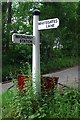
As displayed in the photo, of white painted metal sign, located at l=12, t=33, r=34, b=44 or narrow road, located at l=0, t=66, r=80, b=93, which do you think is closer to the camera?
white painted metal sign, located at l=12, t=33, r=34, b=44

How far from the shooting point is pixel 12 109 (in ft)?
17.7

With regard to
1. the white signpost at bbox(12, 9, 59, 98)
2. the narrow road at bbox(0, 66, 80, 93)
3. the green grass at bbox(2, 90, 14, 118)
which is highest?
the white signpost at bbox(12, 9, 59, 98)

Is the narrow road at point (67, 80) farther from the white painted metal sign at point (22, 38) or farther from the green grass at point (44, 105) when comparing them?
the white painted metal sign at point (22, 38)

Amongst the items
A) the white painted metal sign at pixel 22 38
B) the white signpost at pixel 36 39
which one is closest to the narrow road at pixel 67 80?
the white signpost at pixel 36 39

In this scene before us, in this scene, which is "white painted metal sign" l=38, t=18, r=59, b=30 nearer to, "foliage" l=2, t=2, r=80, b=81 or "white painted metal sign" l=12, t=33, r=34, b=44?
"white painted metal sign" l=12, t=33, r=34, b=44

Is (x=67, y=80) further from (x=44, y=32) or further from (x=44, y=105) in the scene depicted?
(x=44, y=32)

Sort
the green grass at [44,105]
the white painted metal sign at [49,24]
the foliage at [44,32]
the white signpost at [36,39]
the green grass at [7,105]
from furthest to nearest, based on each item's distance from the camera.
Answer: the foliage at [44,32] → the white painted metal sign at [49,24] → the white signpost at [36,39] → the green grass at [7,105] → the green grass at [44,105]

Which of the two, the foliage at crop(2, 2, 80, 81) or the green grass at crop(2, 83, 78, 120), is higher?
the foliage at crop(2, 2, 80, 81)

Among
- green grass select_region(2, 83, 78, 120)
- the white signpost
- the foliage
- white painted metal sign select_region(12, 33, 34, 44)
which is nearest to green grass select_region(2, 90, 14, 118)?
green grass select_region(2, 83, 78, 120)

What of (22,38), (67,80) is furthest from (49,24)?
(67,80)

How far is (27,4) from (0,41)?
237cm

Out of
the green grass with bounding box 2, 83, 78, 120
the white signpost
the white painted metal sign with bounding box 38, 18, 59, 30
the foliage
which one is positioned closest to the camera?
the green grass with bounding box 2, 83, 78, 120

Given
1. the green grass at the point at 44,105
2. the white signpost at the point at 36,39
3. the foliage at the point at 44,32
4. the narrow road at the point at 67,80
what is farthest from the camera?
the foliage at the point at 44,32

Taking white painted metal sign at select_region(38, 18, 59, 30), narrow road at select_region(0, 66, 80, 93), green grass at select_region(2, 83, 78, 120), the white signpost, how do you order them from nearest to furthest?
green grass at select_region(2, 83, 78, 120)
the white signpost
white painted metal sign at select_region(38, 18, 59, 30)
narrow road at select_region(0, 66, 80, 93)
